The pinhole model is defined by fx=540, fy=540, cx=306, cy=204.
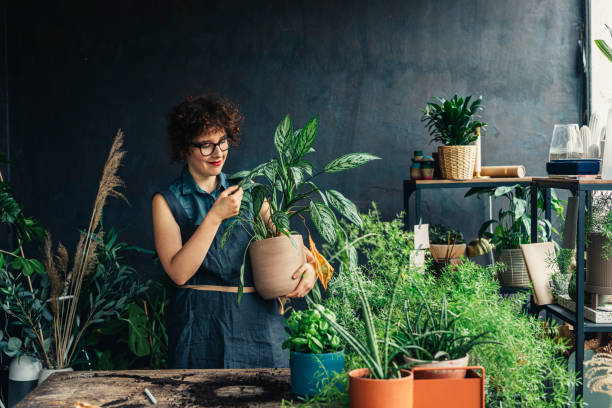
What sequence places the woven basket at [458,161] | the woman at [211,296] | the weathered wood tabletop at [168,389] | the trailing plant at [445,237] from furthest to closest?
1. the trailing plant at [445,237]
2. the woven basket at [458,161]
3. the woman at [211,296]
4. the weathered wood tabletop at [168,389]

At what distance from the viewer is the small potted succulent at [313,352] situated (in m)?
1.27

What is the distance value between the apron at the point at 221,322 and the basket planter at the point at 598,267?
119cm

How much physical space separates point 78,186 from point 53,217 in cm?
27

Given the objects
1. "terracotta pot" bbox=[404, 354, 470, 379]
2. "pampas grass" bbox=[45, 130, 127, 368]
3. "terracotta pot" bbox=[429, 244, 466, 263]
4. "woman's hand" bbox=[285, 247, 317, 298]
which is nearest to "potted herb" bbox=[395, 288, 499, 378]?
"terracotta pot" bbox=[404, 354, 470, 379]

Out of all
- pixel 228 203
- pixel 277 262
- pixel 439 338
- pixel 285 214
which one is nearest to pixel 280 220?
pixel 285 214

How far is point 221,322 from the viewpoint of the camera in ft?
7.15

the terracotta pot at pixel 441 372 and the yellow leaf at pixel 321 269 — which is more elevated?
the yellow leaf at pixel 321 269

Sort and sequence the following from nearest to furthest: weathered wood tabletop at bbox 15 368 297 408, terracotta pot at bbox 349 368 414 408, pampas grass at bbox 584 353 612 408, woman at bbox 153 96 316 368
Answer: terracotta pot at bbox 349 368 414 408, weathered wood tabletop at bbox 15 368 297 408, pampas grass at bbox 584 353 612 408, woman at bbox 153 96 316 368

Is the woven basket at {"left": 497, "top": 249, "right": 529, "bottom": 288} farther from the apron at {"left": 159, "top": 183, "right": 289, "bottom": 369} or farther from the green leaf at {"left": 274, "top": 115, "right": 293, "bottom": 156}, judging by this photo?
the green leaf at {"left": 274, "top": 115, "right": 293, "bottom": 156}

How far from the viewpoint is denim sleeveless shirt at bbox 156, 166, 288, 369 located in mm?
2178

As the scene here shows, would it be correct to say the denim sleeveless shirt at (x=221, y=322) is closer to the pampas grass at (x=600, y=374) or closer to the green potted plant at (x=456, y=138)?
the pampas grass at (x=600, y=374)

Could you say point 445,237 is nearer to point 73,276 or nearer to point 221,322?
point 221,322

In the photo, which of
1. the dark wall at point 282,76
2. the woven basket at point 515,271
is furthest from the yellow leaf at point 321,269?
the dark wall at point 282,76

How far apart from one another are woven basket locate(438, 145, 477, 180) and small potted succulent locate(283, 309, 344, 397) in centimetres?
184
